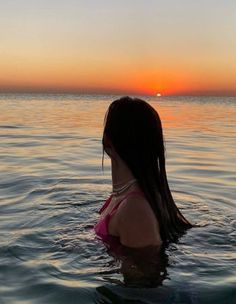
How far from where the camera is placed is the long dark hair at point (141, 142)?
14.5 ft

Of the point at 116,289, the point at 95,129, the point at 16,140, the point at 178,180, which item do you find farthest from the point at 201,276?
the point at 95,129

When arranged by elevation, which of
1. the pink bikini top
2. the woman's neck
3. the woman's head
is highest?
the woman's head

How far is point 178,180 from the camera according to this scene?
10.4 metres

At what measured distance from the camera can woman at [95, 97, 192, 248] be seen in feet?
14.4

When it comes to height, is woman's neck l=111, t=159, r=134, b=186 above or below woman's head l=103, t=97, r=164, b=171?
below

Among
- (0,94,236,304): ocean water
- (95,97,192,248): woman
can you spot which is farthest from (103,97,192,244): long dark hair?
(0,94,236,304): ocean water

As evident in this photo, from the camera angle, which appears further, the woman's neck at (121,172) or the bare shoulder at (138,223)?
the woman's neck at (121,172)

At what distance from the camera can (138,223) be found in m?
4.34

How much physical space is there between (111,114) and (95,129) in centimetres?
1836

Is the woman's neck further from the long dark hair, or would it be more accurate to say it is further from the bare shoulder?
the bare shoulder

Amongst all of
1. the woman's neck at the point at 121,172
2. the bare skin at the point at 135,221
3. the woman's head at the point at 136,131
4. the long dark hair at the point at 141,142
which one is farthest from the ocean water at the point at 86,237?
the woman's head at the point at 136,131

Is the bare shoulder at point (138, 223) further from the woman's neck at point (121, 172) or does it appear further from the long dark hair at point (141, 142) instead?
the woman's neck at point (121, 172)

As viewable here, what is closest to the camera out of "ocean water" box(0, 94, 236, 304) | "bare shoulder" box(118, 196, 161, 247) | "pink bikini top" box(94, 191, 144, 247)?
"bare shoulder" box(118, 196, 161, 247)

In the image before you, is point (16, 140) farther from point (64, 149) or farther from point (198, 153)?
point (198, 153)
